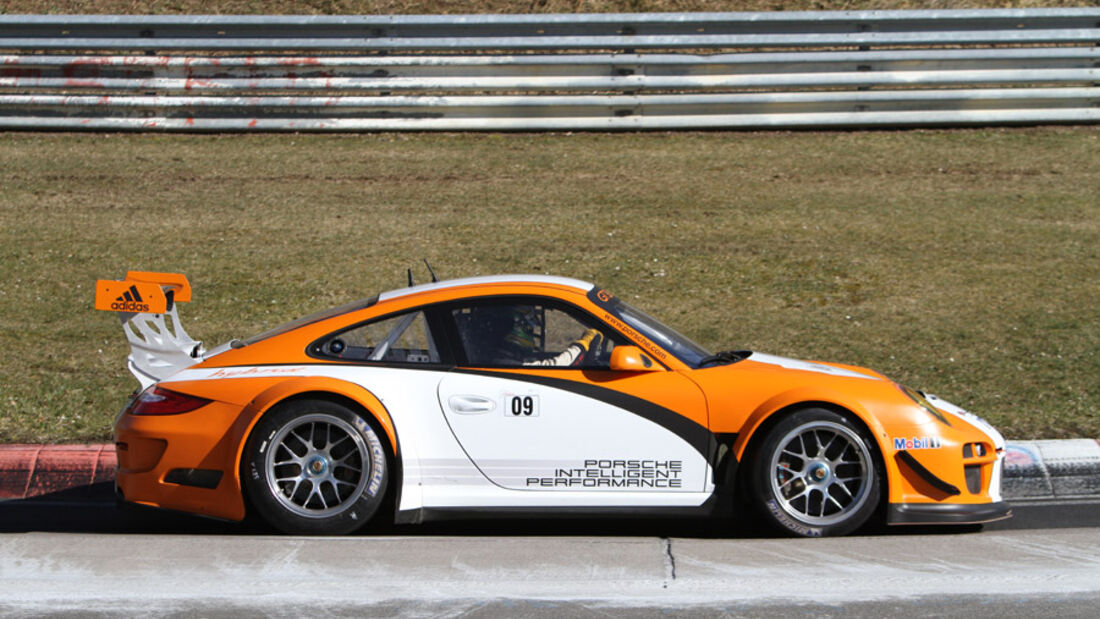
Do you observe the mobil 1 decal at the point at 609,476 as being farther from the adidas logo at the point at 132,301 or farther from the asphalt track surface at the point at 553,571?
the adidas logo at the point at 132,301

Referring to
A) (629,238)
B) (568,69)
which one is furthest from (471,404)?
(568,69)

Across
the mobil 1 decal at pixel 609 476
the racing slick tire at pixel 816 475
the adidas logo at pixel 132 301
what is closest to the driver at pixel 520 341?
the mobil 1 decal at pixel 609 476

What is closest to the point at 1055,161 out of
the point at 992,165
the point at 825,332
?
the point at 992,165

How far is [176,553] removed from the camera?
5.34 meters

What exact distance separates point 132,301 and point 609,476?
263cm

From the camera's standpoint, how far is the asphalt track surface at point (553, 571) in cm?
455

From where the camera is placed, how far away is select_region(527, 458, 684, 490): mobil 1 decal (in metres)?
5.42

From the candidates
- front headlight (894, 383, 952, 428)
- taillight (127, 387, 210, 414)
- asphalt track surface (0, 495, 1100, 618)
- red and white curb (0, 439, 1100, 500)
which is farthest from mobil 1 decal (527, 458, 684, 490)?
red and white curb (0, 439, 1100, 500)

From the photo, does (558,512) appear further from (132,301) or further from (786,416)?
(132,301)

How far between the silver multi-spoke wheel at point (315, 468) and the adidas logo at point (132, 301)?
1284mm

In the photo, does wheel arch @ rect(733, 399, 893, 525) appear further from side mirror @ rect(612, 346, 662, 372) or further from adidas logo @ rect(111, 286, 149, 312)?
adidas logo @ rect(111, 286, 149, 312)

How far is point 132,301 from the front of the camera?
243 inches

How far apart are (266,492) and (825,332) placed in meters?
4.40

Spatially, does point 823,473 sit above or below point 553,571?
above
